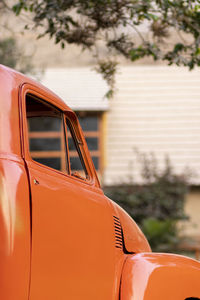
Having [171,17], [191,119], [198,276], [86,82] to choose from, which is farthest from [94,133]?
[198,276]

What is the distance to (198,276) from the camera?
404 cm

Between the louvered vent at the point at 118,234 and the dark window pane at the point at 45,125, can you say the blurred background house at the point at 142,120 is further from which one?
the louvered vent at the point at 118,234

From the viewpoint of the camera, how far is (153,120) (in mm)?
20625

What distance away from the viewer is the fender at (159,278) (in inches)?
143

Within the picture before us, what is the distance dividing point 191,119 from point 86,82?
161 inches

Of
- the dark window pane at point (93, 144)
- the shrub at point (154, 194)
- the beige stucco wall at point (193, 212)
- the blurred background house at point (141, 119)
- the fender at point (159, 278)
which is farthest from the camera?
the dark window pane at point (93, 144)

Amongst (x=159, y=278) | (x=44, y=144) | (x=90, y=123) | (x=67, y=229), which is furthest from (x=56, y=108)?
(x=44, y=144)

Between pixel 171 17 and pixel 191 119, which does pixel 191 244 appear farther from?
pixel 171 17

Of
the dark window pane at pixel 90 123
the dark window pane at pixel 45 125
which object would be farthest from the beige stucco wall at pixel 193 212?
the dark window pane at pixel 45 125

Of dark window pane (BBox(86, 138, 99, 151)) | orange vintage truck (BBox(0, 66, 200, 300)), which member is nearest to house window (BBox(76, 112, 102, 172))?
dark window pane (BBox(86, 138, 99, 151))

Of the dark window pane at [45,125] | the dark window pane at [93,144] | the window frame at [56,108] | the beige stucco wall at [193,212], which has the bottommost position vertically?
the beige stucco wall at [193,212]

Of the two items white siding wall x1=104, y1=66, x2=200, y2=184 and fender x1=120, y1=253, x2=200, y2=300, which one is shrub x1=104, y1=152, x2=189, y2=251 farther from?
fender x1=120, y1=253, x2=200, y2=300

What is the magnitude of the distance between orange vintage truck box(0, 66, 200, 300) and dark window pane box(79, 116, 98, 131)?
52.9ft

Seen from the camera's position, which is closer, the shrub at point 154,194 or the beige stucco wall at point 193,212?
the shrub at point 154,194
